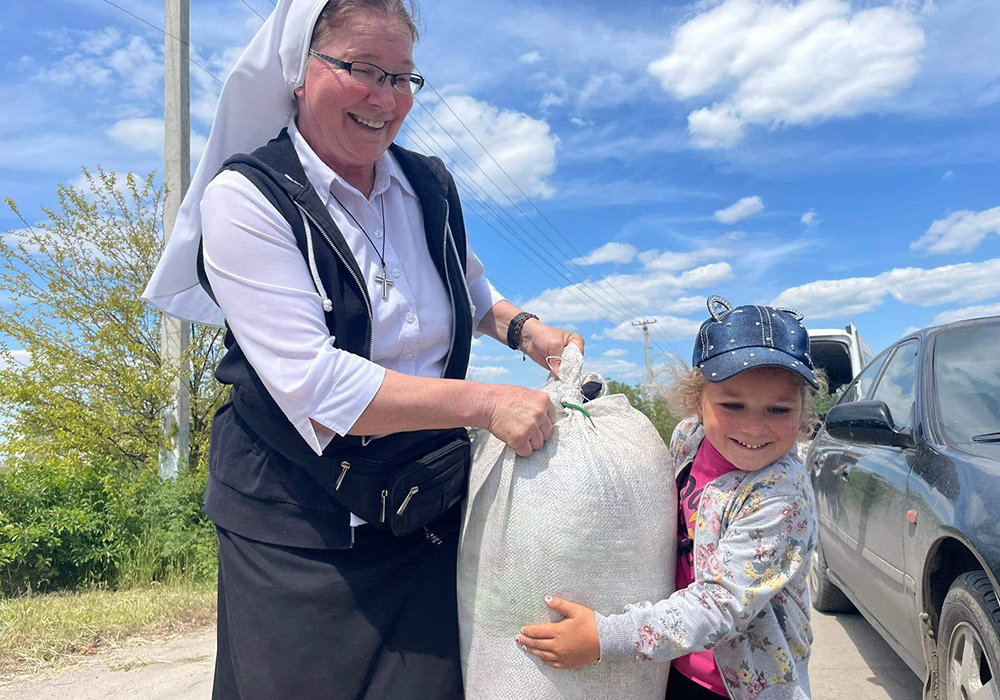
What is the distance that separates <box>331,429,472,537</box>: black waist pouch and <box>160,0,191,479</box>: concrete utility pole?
6.40m

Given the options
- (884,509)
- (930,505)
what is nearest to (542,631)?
(930,505)

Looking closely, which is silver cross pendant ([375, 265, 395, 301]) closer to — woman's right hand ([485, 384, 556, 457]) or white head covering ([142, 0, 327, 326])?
woman's right hand ([485, 384, 556, 457])

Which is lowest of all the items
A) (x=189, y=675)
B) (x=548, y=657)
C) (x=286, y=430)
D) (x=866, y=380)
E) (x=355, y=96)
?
(x=189, y=675)

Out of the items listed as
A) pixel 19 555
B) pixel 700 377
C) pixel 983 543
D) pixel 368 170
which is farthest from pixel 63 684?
pixel 983 543

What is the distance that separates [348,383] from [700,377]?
32.6 inches

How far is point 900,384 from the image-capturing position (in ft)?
12.8

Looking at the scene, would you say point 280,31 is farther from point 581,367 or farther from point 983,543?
point 983,543

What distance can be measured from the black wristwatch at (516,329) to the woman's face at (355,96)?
0.61m

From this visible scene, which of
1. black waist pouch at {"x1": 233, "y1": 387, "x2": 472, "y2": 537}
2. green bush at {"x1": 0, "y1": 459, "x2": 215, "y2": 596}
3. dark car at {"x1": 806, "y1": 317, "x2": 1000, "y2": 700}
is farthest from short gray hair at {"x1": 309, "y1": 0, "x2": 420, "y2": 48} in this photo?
green bush at {"x1": 0, "y1": 459, "x2": 215, "y2": 596}

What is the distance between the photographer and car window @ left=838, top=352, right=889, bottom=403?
4.54m

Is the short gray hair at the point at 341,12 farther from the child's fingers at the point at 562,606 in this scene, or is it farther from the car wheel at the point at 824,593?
the car wheel at the point at 824,593

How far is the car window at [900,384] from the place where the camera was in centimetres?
360

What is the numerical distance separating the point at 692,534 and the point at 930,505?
5.20ft

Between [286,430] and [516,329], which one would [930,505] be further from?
[286,430]
